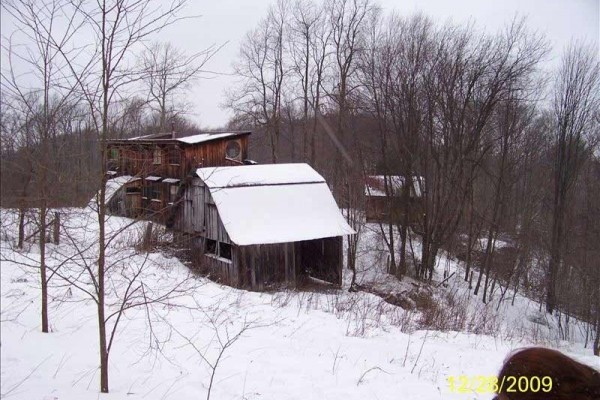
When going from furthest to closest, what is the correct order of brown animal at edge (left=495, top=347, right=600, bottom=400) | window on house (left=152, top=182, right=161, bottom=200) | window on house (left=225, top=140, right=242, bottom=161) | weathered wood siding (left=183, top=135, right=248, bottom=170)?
window on house (left=152, top=182, right=161, bottom=200), window on house (left=225, top=140, right=242, bottom=161), weathered wood siding (left=183, top=135, right=248, bottom=170), brown animal at edge (left=495, top=347, right=600, bottom=400)

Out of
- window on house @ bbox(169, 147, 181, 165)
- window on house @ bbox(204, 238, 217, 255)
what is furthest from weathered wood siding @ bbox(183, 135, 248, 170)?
window on house @ bbox(204, 238, 217, 255)

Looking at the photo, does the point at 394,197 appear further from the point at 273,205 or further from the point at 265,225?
the point at 265,225

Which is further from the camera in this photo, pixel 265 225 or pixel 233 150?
pixel 233 150

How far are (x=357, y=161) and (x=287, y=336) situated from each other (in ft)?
63.5

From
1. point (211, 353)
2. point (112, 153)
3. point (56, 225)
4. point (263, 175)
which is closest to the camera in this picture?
point (112, 153)

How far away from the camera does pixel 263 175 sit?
18672 millimetres

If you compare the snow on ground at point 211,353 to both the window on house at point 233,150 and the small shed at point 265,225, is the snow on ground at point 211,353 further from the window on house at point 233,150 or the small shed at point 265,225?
the window on house at point 233,150

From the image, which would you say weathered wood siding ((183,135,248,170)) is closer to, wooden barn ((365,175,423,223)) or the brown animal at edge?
wooden barn ((365,175,423,223))

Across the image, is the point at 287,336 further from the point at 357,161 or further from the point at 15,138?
the point at 357,161

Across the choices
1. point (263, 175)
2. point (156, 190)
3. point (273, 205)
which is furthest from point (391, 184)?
point (156, 190)

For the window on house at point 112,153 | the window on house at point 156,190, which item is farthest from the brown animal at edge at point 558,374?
the window on house at point 156,190

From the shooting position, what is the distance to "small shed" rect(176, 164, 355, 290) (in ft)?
54.0

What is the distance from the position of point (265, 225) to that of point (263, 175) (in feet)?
8.58

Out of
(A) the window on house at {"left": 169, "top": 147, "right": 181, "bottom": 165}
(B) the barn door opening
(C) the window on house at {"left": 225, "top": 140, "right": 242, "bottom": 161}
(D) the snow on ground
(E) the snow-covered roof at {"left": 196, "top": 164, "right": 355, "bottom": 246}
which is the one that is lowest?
(B) the barn door opening
